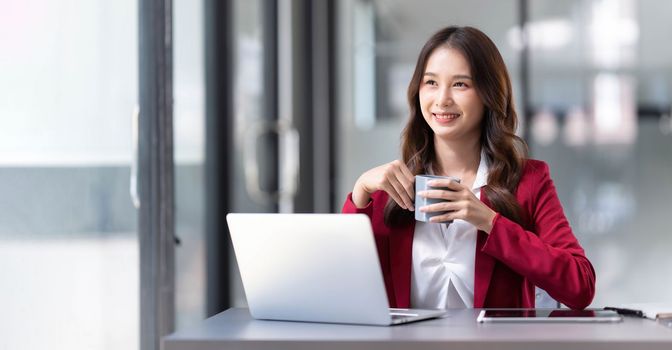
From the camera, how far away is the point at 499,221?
2.18 metres

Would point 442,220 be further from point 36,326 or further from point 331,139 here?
point 331,139

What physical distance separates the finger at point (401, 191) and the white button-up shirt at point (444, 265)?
0.22 metres

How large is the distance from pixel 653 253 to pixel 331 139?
70.5 inches

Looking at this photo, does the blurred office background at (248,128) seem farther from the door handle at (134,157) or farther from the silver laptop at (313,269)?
the silver laptop at (313,269)

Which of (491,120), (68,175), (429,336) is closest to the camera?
(429,336)

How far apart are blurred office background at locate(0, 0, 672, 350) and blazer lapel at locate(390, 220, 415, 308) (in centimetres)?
86

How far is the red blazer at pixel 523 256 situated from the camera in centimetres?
221

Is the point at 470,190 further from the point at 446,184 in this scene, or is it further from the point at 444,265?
the point at 446,184

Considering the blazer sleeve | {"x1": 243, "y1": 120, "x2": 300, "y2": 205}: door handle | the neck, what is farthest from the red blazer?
{"x1": 243, "y1": 120, "x2": 300, "y2": 205}: door handle

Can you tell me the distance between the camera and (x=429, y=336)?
5.56 ft

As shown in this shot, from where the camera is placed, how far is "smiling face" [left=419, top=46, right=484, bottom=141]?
2.48 m

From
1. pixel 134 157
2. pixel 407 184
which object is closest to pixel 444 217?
pixel 407 184

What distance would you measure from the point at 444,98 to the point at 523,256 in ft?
1.53

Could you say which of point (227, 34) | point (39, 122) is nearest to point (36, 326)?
point (39, 122)
